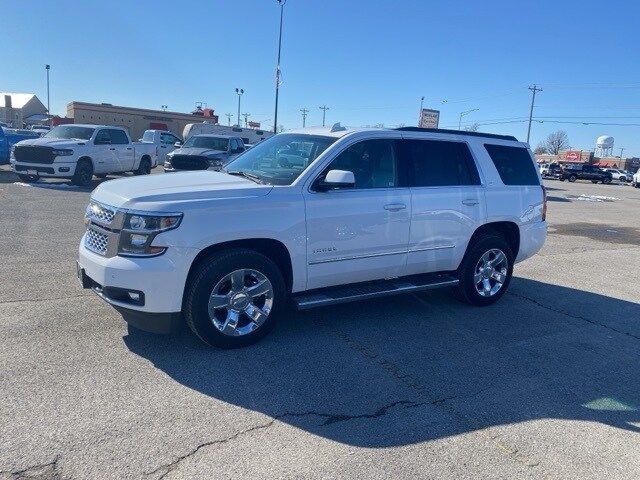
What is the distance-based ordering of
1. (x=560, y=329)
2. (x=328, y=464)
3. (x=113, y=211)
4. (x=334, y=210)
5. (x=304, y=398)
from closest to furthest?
(x=328, y=464)
(x=304, y=398)
(x=113, y=211)
(x=334, y=210)
(x=560, y=329)

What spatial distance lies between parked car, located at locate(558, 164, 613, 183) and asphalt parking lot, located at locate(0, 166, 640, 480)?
4709 cm

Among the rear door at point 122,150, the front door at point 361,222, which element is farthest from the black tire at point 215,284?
the rear door at point 122,150

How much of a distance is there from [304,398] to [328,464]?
2.54 ft

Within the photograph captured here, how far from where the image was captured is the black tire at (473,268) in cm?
593

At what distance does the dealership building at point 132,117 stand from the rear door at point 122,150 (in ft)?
141

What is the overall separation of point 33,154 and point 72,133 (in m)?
1.46

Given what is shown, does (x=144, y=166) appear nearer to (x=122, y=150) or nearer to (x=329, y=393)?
(x=122, y=150)

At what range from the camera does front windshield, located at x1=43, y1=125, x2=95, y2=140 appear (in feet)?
52.5

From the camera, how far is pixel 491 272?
6195 millimetres

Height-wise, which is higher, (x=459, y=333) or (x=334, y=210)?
(x=334, y=210)

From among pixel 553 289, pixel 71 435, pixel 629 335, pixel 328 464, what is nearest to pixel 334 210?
pixel 328 464

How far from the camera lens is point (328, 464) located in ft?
9.80

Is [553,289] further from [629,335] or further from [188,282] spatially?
[188,282]

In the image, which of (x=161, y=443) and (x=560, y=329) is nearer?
(x=161, y=443)
